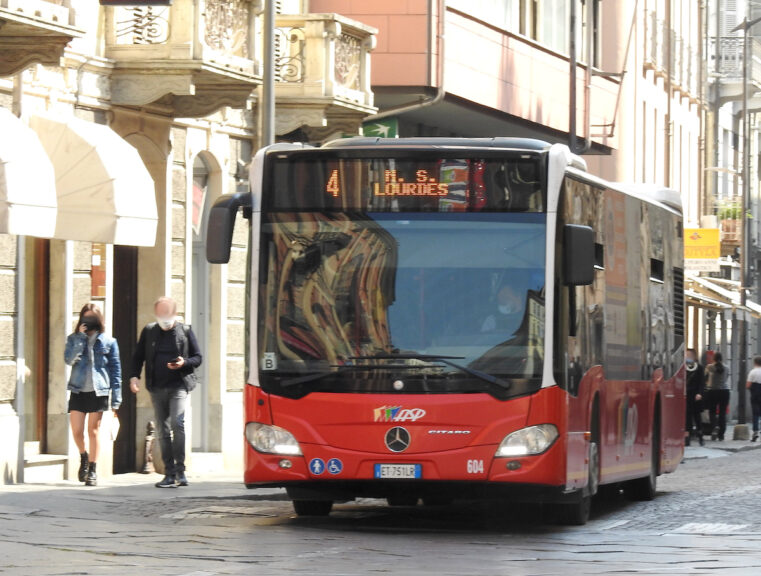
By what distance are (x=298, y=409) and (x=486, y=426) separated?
4.41 ft

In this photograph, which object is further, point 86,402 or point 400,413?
point 86,402

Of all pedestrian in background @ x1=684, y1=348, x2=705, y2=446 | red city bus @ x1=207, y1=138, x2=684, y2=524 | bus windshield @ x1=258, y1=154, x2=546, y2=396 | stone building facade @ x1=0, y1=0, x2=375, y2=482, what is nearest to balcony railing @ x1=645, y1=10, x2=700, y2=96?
pedestrian in background @ x1=684, y1=348, x2=705, y2=446

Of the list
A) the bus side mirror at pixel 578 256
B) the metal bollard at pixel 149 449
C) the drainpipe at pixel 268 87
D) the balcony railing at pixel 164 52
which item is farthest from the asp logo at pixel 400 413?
the metal bollard at pixel 149 449

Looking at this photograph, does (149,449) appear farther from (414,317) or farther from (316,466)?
(414,317)

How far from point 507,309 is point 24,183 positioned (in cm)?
537

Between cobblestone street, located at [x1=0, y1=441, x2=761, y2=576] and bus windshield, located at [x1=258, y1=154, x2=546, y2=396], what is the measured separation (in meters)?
1.15

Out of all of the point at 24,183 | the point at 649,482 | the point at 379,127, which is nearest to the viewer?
the point at 24,183

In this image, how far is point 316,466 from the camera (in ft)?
50.5

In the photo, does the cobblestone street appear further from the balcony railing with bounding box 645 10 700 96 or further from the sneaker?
the balcony railing with bounding box 645 10 700 96

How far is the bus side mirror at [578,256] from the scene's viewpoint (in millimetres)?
15391

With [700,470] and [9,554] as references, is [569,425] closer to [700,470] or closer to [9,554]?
[9,554]

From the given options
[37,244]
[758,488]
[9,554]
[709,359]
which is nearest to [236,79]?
[37,244]

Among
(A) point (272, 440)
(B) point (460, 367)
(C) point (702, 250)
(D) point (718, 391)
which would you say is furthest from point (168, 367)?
(C) point (702, 250)

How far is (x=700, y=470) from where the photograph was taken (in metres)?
29.2
